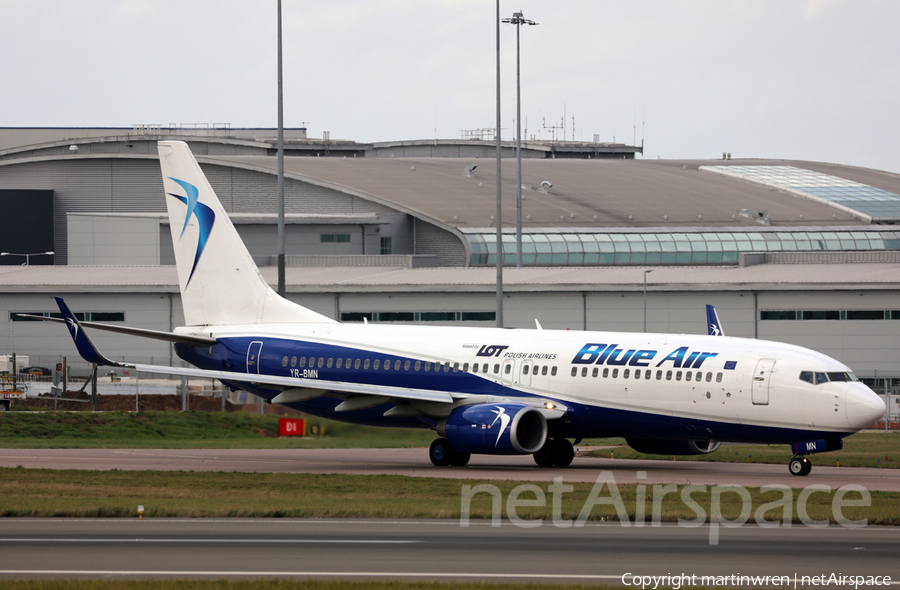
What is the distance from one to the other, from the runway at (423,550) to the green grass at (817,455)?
16399 mm

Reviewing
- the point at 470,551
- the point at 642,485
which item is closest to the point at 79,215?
the point at 642,485

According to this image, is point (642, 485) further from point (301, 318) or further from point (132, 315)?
point (132, 315)

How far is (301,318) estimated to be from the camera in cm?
4116

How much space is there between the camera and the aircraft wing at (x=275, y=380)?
1380 inches

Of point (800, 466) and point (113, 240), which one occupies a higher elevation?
point (113, 240)

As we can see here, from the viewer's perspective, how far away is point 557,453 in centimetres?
3616

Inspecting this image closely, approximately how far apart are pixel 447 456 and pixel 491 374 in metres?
2.70

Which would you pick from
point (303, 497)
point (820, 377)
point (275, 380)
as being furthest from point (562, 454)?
point (303, 497)

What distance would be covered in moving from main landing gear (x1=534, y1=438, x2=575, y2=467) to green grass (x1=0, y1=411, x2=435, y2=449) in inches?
217

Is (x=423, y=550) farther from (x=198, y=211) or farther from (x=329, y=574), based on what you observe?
(x=198, y=211)

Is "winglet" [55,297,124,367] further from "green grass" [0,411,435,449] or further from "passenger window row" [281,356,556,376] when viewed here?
"green grass" [0,411,435,449]

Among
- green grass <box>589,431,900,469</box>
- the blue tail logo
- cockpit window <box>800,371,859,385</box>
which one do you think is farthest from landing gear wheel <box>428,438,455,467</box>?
the blue tail logo

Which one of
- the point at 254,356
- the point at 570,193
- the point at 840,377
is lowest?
the point at 254,356

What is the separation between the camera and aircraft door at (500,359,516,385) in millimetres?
35531
